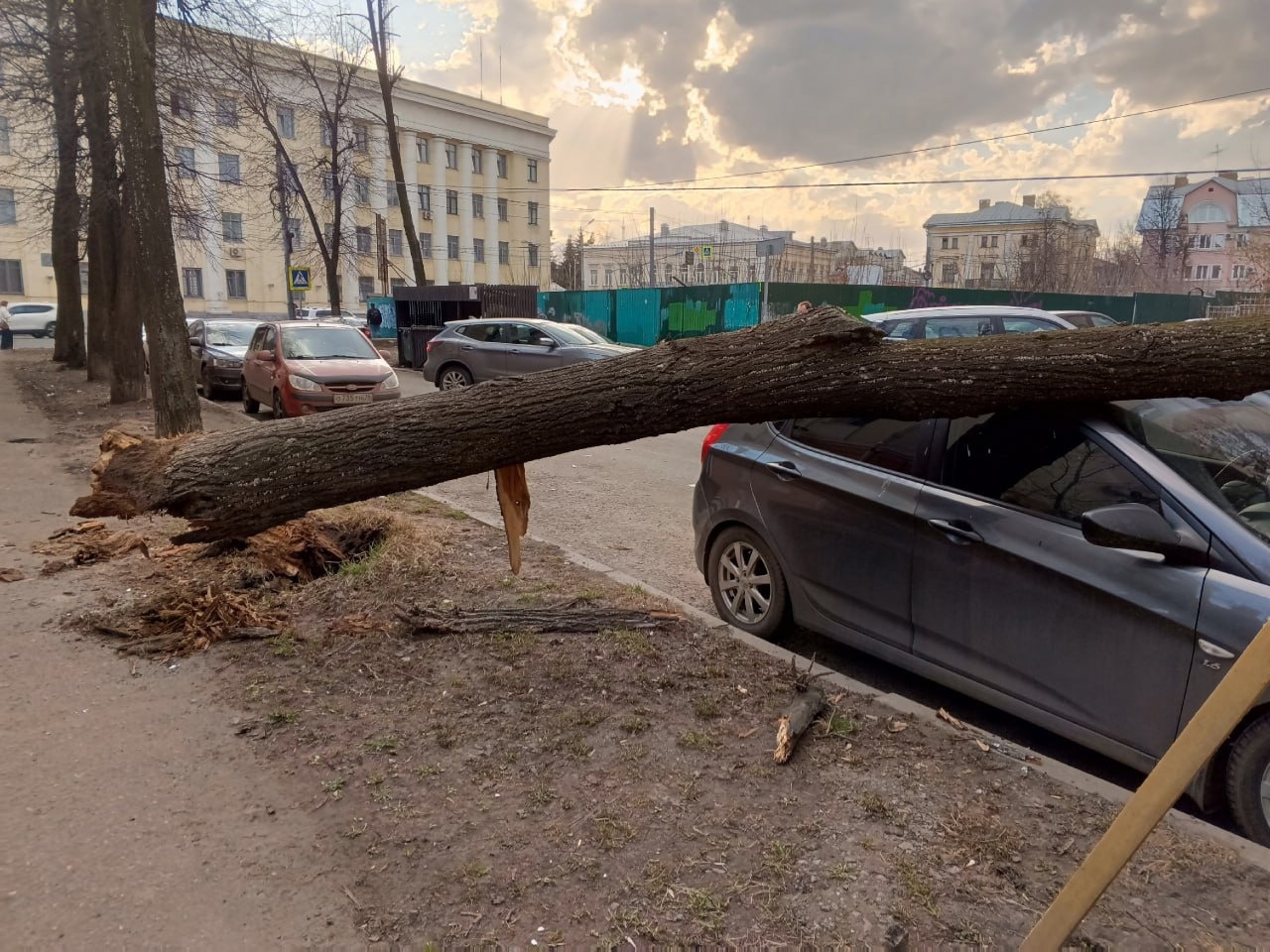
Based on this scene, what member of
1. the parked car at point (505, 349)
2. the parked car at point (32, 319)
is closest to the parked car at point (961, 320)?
the parked car at point (505, 349)

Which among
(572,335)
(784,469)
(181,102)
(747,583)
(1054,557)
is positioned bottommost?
(747,583)

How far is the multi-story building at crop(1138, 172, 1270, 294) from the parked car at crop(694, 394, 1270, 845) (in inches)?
1230

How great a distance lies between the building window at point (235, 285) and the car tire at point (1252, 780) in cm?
6351

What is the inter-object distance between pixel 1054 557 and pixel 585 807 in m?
1.96

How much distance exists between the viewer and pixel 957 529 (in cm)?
347

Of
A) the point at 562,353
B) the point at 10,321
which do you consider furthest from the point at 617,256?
the point at 562,353

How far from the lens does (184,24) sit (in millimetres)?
11711

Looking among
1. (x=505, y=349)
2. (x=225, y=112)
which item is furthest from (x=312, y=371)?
(x=225, y=112)

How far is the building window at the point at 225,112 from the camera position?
15808mm

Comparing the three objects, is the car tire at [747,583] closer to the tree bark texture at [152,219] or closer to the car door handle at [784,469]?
the car door handle at [784,469]

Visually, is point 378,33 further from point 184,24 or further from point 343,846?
point 343,846

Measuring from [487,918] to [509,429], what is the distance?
2001 mm

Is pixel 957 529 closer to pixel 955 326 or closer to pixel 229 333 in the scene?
pixel 955 326

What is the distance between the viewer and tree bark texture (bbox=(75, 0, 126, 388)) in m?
12.7
